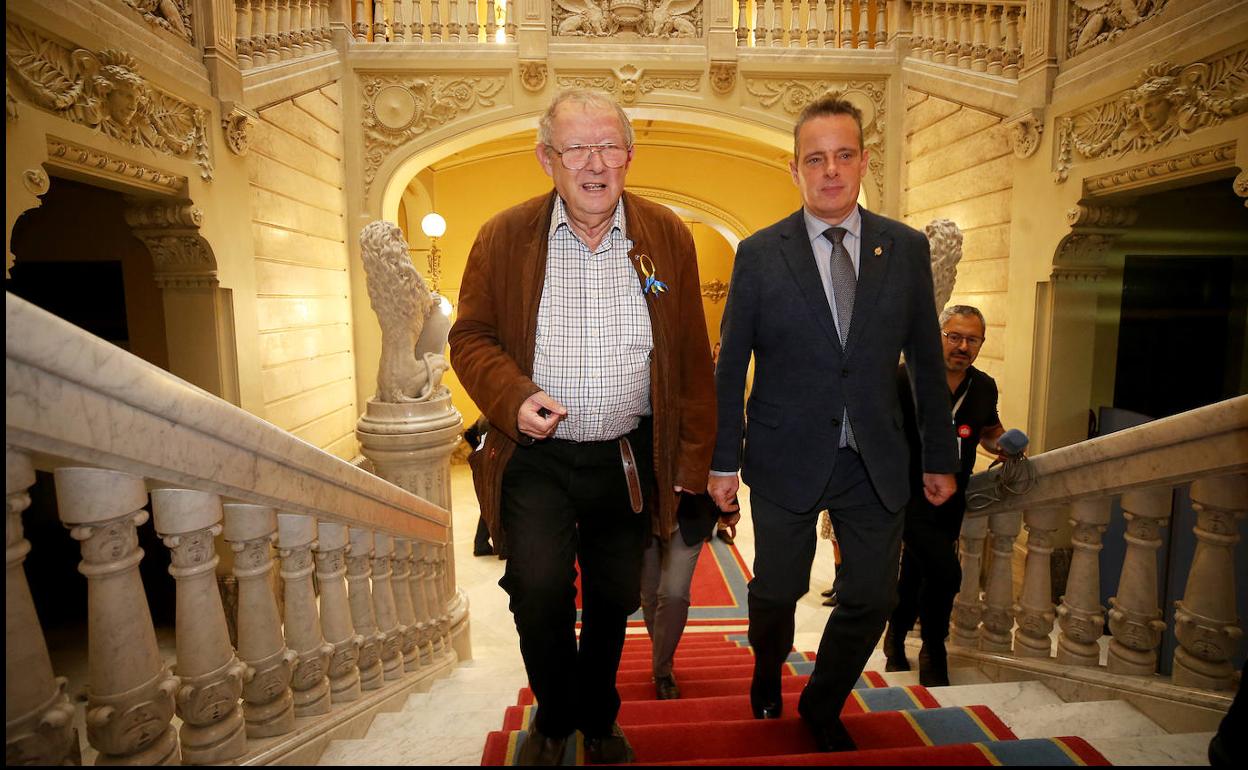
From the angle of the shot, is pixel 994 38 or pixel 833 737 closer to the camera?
pixel 833 737

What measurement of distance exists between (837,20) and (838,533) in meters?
6.94

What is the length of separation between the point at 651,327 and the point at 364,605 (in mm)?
1254

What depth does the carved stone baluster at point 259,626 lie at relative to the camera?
1501mm

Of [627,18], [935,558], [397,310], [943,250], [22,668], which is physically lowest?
[935,558]

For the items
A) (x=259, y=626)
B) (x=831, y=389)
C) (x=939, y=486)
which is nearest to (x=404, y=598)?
(x=259, y=626)

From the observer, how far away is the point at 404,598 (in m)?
2.50

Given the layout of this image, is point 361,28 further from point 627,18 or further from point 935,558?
point 935,558

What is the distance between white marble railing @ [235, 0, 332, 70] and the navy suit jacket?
503cm

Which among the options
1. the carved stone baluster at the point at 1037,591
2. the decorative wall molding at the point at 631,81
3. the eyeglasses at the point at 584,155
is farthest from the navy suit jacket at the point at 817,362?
the decorative wall molding at the point at 631,81

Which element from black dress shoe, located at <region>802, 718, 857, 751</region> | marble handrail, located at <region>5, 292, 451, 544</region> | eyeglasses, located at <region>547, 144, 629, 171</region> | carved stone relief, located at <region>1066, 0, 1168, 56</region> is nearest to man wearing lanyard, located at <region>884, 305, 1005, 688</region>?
black dress shoe, located at <region>802, 718, 857, 751</region>

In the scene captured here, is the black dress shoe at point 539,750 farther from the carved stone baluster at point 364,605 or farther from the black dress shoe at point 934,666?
the black dress shoe at point 934,666

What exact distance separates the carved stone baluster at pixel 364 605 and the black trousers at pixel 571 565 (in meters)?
0.61

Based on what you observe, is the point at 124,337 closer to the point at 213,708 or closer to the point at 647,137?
the point at 213,708

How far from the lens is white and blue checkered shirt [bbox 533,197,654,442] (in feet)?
5.36
